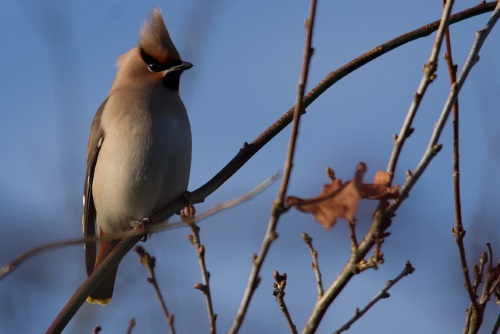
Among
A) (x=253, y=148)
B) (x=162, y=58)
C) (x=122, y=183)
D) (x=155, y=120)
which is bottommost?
(x=253, y=148)

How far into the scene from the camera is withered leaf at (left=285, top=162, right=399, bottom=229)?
1.83 metres

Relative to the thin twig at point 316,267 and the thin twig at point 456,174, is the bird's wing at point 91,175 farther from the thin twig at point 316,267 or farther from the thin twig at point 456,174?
the thin twig at point 456,174

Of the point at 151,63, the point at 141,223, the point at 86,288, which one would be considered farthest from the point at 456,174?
the point at 151,63

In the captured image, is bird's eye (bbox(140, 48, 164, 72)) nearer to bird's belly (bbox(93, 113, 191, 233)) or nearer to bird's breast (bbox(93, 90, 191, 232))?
bird's breast (bbox(93, 90, 191, 232))

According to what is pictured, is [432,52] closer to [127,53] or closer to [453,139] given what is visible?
[453,139]

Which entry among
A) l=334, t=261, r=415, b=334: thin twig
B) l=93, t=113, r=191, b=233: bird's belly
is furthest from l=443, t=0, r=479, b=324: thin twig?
l=93, t=113, r=191, b=233: bird's belly

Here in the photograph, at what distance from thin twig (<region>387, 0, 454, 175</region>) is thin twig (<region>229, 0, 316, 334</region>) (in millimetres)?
269

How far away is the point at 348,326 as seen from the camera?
1970mm

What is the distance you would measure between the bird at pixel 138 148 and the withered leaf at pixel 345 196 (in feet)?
7.71

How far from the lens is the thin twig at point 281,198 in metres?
1.52

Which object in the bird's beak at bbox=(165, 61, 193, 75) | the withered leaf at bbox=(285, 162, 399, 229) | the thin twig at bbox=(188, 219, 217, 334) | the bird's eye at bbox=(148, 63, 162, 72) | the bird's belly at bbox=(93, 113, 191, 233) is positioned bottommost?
the thin twig at bbox=(188, 219, 217, 334)

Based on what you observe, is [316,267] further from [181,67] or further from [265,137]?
[181,67]

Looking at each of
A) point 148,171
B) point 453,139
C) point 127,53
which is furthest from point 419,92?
point 127,53

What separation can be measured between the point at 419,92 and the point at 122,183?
2.76 metres
